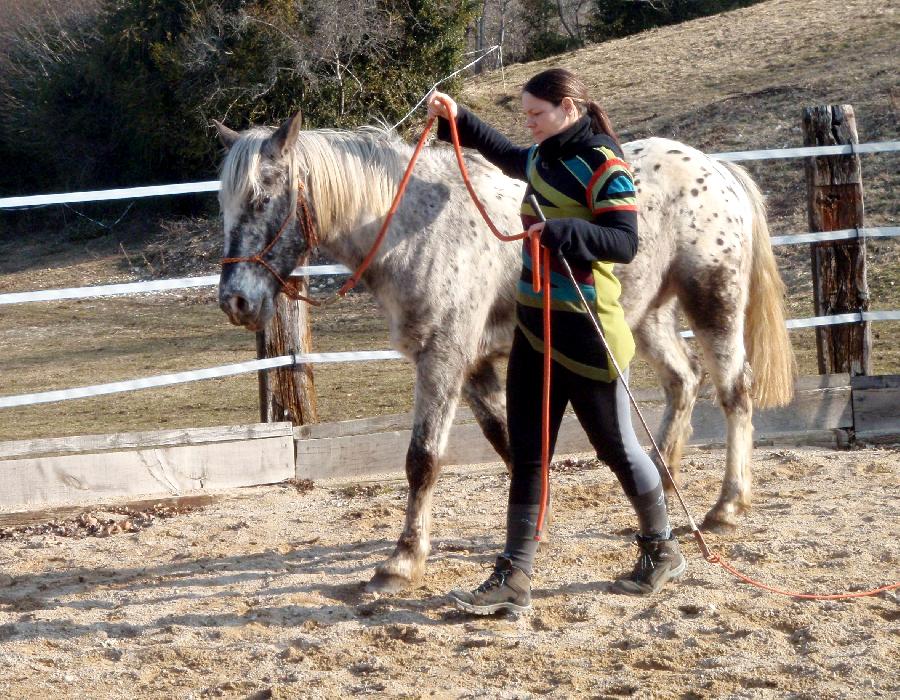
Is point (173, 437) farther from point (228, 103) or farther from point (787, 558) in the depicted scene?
point (228, 103)

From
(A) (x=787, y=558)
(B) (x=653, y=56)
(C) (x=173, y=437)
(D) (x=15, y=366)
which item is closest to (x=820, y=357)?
(A) (x=787, y=558)

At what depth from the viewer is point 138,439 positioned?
5.72 metres

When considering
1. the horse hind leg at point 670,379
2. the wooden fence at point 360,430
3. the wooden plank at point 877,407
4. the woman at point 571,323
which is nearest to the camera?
the woman at point 571,323

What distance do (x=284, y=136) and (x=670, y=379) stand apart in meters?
2.32

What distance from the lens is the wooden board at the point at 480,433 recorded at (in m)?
6.09

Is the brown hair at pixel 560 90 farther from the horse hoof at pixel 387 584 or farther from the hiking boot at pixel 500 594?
the horse hoof at pixel 387 584

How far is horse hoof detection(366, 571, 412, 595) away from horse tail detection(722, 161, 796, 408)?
7.39 feet

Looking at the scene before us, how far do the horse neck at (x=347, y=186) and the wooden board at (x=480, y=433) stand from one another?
1.94m

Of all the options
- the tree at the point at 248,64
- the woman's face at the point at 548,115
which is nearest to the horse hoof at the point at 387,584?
the woman's face at the point at 548,115

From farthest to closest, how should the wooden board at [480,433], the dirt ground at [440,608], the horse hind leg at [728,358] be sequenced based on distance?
the wooden board at [480,433] → the horse hind leg at [728,358] → the dirt ground at [440,608]

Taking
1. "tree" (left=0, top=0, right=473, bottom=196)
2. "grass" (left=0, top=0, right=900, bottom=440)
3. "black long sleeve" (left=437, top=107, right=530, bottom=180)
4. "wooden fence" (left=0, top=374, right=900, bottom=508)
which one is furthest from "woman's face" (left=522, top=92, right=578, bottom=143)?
"tree" (left=0, top=0, right=473, bottom=196)

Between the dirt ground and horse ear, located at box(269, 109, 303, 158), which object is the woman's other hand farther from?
the dirt ground

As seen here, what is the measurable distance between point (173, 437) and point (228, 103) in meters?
14.5

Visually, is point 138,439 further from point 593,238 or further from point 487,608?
point 593,238
